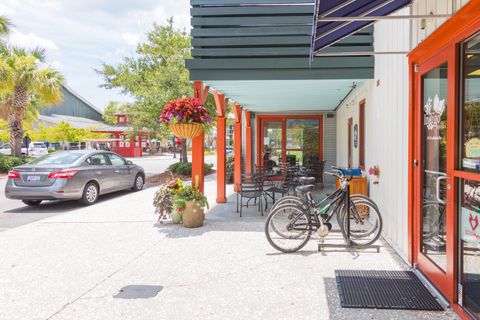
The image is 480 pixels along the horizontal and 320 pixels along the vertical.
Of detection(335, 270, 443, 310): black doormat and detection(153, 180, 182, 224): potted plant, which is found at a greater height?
detection(153, 180, 182, 224): potted plant

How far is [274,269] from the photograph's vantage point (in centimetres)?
422

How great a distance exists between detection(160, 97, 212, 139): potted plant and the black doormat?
11.3ft

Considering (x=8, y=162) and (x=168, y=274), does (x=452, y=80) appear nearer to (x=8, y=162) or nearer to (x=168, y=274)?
(x=168, y=274)

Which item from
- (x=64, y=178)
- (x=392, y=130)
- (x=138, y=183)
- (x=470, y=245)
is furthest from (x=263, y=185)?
(x=470, y=245)

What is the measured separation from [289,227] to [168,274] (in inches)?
66.0

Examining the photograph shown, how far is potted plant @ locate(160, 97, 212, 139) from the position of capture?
20.6 ft

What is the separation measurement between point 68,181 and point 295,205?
558 cm

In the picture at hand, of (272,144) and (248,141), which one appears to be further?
(272,144)

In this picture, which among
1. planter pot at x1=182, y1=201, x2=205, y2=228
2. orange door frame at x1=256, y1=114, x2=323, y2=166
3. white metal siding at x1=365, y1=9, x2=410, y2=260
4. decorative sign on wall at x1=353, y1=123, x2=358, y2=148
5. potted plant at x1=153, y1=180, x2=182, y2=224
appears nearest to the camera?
white metal siding at x1=365, y1=9, x2=410, y2=260

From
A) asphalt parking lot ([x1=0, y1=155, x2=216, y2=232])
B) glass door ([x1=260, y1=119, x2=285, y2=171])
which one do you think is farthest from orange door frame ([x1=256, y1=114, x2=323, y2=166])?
asphalt parking lot ([x1=0, y1=155, x2=216, y2=232])

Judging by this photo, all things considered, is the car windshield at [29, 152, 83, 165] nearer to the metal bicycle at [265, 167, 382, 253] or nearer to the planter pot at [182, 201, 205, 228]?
the planter pot at [182, 201, 205, 228]

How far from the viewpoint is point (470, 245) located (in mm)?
2850

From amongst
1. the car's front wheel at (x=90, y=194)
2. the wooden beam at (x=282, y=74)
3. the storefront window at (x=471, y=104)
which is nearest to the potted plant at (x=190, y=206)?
the wooden beam at (x=282, y=74)

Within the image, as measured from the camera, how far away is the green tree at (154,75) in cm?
1502
